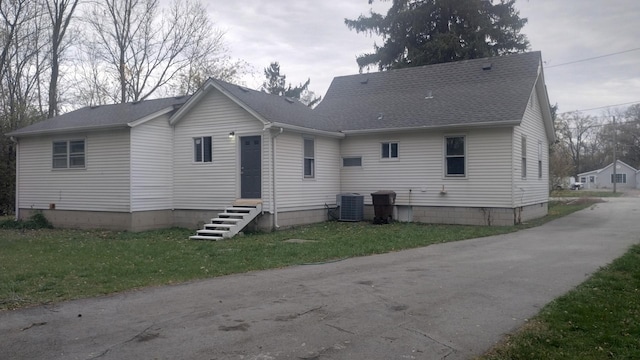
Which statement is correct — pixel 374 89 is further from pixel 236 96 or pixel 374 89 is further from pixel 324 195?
pixel 236 96

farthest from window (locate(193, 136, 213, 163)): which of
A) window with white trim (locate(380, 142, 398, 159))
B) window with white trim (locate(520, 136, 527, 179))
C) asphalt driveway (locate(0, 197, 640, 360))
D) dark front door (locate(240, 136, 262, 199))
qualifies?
window with white trim (locate(520, 136, 527, 179))

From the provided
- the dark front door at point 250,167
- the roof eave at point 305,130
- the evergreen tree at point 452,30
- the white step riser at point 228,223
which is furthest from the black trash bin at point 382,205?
the evergreen tree at point 452,30

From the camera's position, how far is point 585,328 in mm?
5633

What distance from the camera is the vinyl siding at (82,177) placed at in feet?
56.6

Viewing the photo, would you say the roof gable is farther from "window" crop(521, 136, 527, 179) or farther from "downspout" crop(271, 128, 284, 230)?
"window" crop(521, 136, 527, 179)

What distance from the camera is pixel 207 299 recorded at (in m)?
7.22

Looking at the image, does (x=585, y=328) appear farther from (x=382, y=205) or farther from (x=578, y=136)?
(x=578, y=136)

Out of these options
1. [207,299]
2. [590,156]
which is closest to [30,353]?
[207,299]

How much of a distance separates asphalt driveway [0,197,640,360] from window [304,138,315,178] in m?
8.36

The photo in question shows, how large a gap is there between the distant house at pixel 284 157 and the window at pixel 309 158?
47mm

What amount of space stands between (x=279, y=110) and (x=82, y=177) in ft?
24.5

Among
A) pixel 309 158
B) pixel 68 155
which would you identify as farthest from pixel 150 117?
pixel 309 158

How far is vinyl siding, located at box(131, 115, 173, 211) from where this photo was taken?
17.1 m

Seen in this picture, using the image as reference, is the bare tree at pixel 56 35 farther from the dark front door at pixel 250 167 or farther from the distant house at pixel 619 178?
the distant house at pixel 619 178
